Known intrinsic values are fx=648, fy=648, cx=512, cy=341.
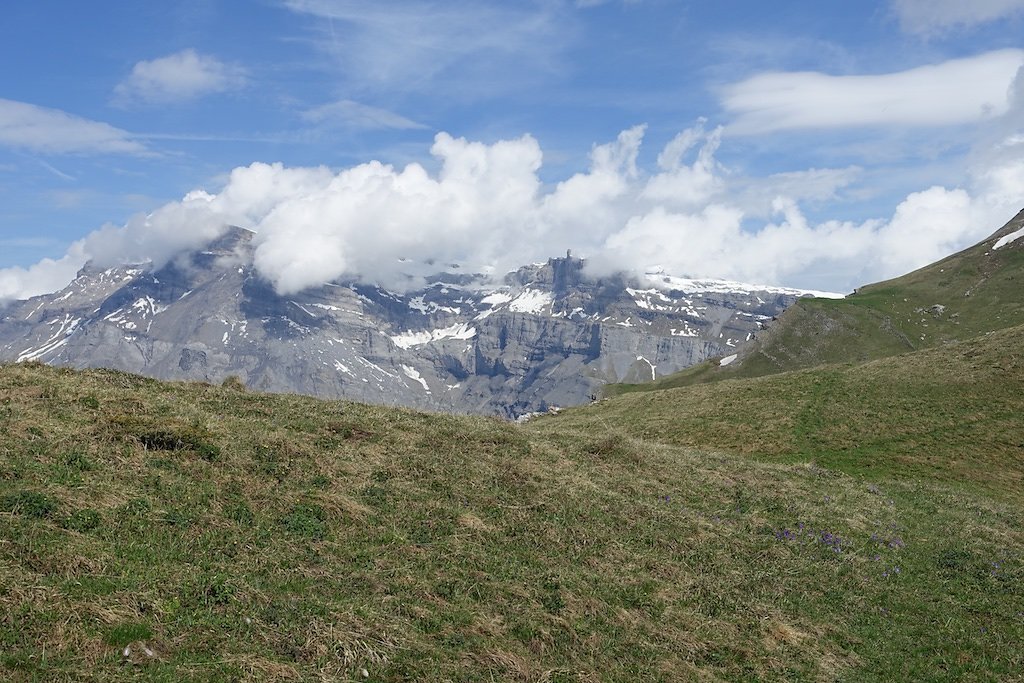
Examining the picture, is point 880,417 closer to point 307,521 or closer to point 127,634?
point 307,521

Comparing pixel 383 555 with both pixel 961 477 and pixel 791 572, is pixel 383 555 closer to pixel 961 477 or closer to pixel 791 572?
pixel 791 572

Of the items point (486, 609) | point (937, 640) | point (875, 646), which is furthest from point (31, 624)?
point (937, 640)

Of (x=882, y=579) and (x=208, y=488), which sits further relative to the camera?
(x=882, y=579)

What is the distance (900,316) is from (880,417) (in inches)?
4006

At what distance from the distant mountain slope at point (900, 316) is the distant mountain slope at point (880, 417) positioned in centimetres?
7172

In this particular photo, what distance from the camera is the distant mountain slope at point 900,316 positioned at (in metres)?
121

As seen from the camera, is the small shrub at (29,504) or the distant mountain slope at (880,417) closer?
the small shrub at (29,504)

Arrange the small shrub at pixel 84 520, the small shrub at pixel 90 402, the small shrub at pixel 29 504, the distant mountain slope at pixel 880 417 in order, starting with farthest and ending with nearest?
the distant mountain slope at pixel 880 417 → the small shrub at pixel 90 402 → the small shrub at pixel 84 520 → the small shrub at pixel 29 504

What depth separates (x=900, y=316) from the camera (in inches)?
5290

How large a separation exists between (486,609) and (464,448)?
11.7 m

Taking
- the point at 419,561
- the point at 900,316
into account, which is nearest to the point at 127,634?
the point at 419,561

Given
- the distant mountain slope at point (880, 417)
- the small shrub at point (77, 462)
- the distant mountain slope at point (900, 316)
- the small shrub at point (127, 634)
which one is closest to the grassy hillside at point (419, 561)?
the small shrub at point (127, 634)

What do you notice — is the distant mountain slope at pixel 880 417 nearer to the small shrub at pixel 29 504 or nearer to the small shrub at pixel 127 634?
the small shrub at pixel 29 504

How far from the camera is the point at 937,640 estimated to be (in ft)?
58.3
